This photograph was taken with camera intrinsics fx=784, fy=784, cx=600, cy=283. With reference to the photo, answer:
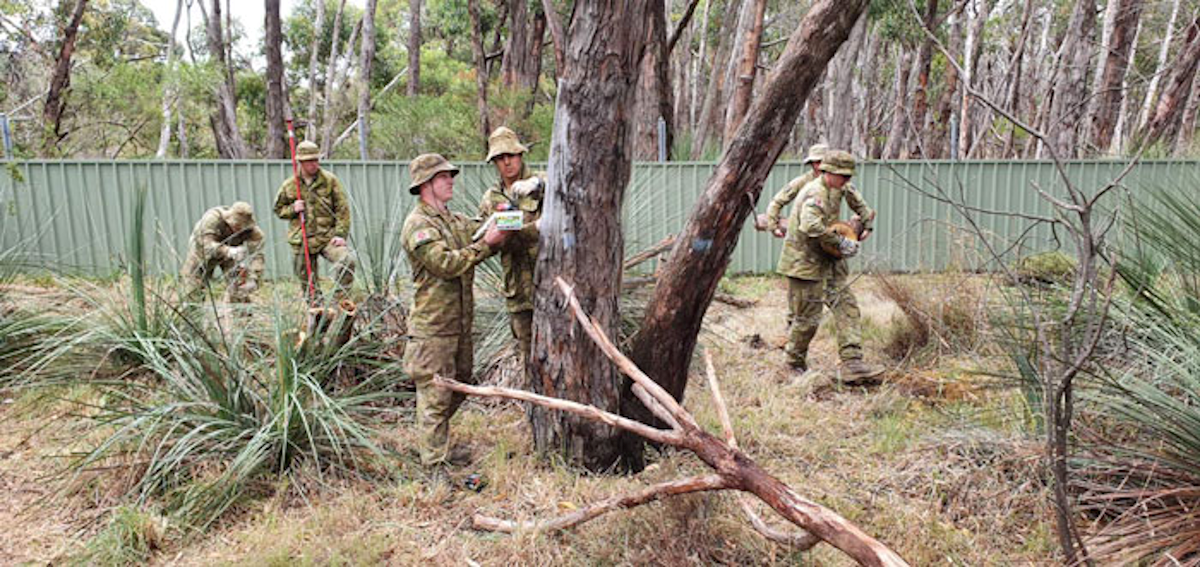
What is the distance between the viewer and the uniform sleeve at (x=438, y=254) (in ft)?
12.9

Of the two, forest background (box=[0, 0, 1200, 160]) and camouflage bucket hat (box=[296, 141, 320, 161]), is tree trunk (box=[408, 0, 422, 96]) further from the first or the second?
camouflage bucket hat (box=[296, 141, 320, 161])

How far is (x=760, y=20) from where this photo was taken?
33.8 ft

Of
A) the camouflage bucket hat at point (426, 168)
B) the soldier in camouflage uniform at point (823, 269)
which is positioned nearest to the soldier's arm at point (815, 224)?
the soldier in camouflage uniform at point (823, 269)

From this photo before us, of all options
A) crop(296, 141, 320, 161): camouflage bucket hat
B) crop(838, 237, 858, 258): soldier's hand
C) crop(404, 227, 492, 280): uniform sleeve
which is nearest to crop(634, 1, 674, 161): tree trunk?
crop(296, 141, 320, 161): camouflage bucket hat

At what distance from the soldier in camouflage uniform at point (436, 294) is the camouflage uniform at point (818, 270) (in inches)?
106

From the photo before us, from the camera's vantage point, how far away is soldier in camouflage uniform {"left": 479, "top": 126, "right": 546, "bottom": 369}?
4297mm

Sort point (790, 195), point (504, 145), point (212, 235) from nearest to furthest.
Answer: point (504, 145), point (212, 235), point (790, 195)

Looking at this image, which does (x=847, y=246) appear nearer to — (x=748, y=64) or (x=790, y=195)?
(x=790, y=195)

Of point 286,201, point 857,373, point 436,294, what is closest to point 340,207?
point 286,201

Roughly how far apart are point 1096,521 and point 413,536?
270 centimetres

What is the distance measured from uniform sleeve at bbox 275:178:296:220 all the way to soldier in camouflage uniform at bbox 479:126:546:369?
2.79 m

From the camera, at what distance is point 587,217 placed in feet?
12.1

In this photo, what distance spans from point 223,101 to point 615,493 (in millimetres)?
16810

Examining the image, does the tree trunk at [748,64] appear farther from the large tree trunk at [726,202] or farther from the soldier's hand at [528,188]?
the large tree trunk at [726,202]
